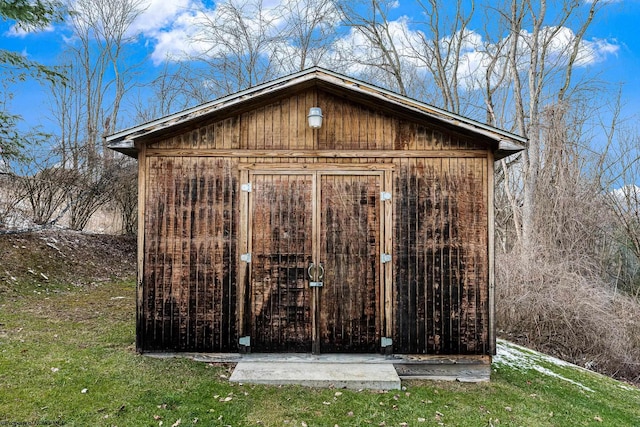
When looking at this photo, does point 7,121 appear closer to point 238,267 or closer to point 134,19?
point 238,267

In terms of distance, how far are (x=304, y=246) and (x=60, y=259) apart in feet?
28.5

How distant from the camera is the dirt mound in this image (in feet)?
31.7

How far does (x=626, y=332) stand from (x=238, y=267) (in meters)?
7.50

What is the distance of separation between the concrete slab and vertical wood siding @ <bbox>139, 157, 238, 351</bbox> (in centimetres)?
52

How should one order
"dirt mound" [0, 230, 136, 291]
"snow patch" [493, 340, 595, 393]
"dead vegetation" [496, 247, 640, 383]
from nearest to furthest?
"snow patch" [493, 340, 595, 393]
"dead vegetation" [496, 247, 640, 383]
"dirt mound" [0, 230, 136, 291]

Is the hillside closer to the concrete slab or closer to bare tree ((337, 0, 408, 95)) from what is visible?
the concrete slab

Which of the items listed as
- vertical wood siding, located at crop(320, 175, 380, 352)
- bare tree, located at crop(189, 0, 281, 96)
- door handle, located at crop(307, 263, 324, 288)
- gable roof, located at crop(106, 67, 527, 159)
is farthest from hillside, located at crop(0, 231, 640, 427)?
bare tree, located at crop(189, 0, 281, 96)

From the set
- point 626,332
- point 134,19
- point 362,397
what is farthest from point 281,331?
point 134,19

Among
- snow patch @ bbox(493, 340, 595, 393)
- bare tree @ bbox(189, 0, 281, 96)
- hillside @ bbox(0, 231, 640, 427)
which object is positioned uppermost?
bare tree @ bbox(189, 0, 281, 96)

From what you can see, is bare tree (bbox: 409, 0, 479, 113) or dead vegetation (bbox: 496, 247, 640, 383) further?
bare tree (bbox: 409, 0, 479, 113)

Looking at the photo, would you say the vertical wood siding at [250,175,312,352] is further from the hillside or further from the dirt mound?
the dirt mound

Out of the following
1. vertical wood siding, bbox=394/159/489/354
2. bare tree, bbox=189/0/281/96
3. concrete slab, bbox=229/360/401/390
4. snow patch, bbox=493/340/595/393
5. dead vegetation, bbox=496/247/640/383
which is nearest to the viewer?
concrete slab, bbox=229/360/401/390

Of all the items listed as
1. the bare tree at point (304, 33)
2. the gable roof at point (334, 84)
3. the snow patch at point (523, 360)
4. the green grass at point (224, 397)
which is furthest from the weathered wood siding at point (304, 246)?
the bare tree at point (304, 33)

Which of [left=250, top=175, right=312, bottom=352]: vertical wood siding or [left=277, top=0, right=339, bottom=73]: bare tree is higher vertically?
[left=277, top=0, right=339, bottom=73]: bare tree
